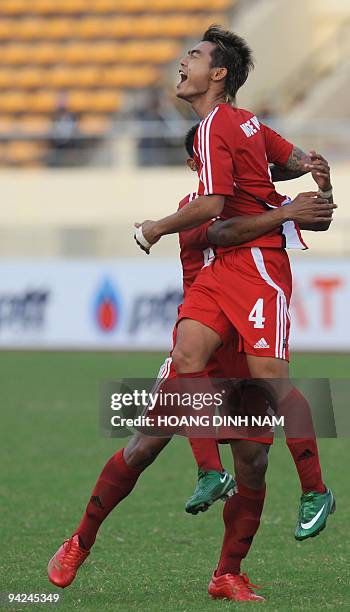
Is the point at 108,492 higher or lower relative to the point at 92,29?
lower

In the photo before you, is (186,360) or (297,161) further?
(297,161)

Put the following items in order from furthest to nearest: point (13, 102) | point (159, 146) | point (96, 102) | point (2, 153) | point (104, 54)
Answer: point (104, 54), point (13, 102), point (96, 102), point (2, 153), point (159, 146)

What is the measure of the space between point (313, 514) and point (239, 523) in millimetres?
417

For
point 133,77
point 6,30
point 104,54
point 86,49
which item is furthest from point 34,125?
point 6,30

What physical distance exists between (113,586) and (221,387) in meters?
0.98

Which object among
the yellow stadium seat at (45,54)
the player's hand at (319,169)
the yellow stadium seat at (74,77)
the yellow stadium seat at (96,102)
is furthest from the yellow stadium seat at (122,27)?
the player's hand at (319,169)

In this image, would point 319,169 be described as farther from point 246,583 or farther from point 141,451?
point 246,583

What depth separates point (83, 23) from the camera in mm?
25844

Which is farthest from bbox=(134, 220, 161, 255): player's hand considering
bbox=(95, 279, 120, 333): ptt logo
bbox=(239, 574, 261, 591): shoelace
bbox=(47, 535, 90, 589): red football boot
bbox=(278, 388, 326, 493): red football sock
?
bbox=(95, 279, 120, 333): ptt logo

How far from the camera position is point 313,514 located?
4.69 m

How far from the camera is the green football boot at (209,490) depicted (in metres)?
4.64

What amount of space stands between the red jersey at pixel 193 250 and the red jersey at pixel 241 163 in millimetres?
125

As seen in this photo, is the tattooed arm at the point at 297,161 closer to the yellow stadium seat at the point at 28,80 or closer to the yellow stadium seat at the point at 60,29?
the yellow stadium seat at the point at 28,80

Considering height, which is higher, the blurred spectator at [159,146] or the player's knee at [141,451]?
the blurred spectator at [159,146]
